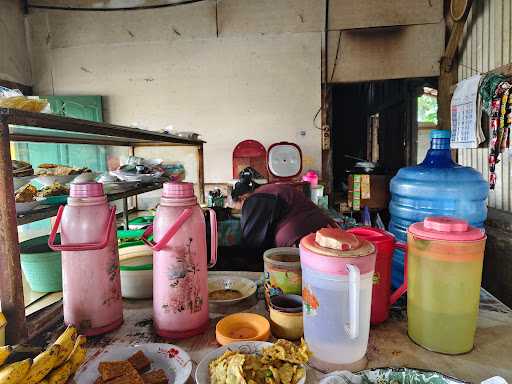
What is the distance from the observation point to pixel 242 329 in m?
1.02

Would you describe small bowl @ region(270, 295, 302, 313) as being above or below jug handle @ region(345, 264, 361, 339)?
below

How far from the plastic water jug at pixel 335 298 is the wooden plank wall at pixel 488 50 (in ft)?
9.98

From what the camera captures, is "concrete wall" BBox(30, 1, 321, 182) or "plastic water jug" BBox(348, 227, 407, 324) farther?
"concrete wall" BBox(30, 1, 321, 182)

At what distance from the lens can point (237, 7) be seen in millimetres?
4574

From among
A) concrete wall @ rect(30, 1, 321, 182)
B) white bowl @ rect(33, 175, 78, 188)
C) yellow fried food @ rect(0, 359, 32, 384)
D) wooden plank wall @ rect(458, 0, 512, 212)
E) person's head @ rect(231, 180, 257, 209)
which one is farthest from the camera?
concrete wall @ rect(30, 1, 321, 182)

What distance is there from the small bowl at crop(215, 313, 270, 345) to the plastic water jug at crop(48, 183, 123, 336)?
1.20ft

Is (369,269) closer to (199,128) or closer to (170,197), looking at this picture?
(170,197)

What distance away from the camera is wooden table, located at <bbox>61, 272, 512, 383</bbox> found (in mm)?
870

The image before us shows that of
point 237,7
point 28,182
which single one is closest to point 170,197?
point 28,182

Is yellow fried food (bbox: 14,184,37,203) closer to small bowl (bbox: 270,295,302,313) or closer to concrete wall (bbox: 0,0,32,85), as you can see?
small bowl (bbox: 270,295,302,313)

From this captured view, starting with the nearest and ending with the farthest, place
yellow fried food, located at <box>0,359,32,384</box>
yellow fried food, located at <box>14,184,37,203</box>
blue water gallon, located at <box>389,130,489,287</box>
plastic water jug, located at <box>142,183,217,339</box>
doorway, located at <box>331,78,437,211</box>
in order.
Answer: yellow fried food, located at <box>0,359,32,384</box>
plastic water jug, located at <box>142,183,217,339</box>
yellow fried food, located at <box>14,184,37,203</box>
blue water gallon, located at <box>389,130,489,287</box>
doorway, located at <box>331,78,437,211</box>

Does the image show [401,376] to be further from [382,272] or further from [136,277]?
[136,277]

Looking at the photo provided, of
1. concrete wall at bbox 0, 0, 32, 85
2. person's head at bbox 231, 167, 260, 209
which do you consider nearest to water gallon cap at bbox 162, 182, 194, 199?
person's head at bbox 231, 167, 260, 209

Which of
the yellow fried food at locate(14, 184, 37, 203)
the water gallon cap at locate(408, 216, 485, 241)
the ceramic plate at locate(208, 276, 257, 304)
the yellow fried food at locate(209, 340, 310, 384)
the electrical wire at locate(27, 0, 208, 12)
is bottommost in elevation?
the ceramic plate at locate(208, 276, 257, 304)
